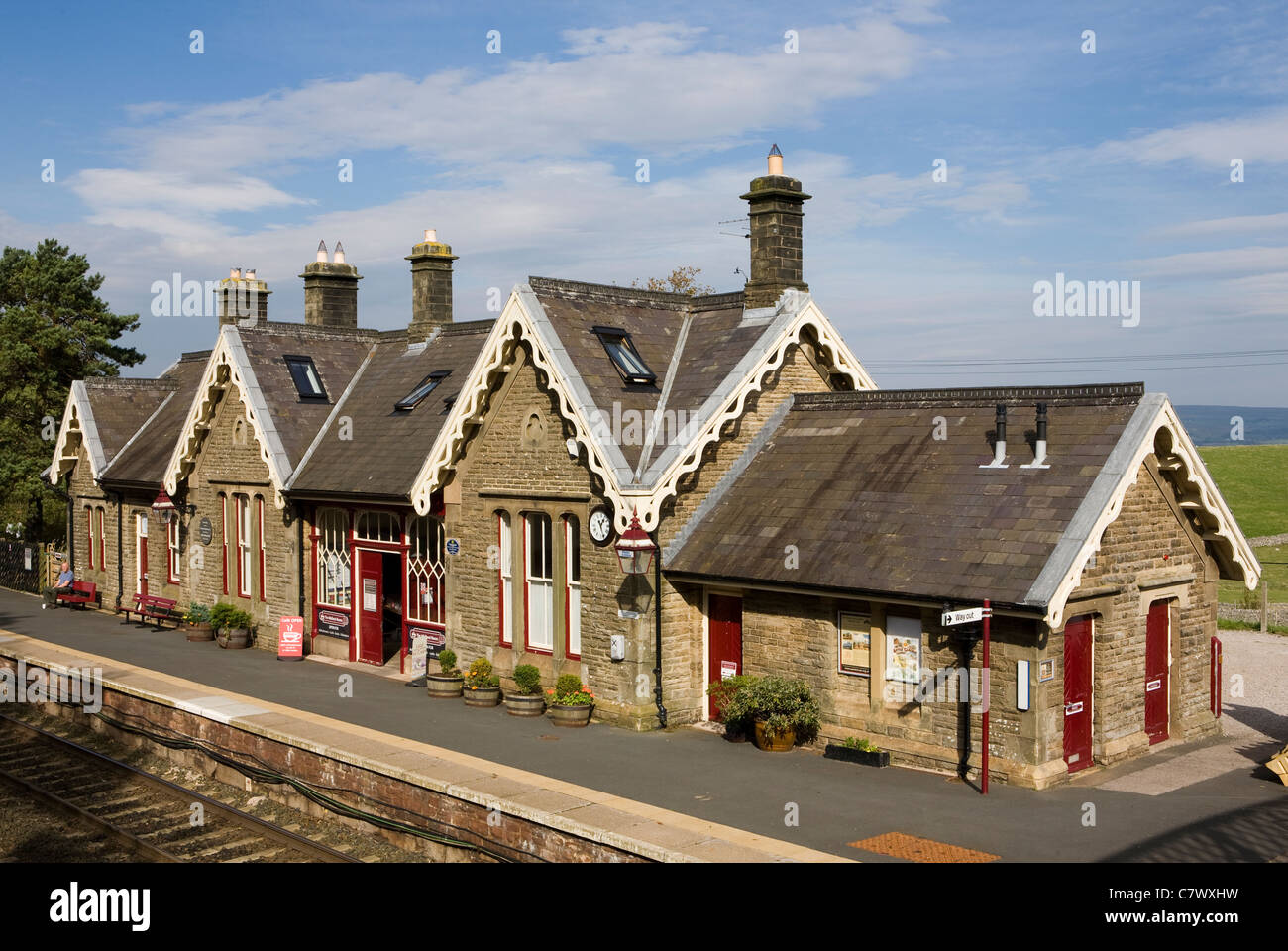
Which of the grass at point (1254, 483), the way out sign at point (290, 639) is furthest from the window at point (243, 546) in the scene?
the grass at point (1254, 483)

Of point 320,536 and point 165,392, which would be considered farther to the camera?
point 165,392

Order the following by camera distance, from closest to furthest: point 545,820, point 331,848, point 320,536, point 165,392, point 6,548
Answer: point 545,820
point 331,848
point 320,536
point 165,392
point 6,548

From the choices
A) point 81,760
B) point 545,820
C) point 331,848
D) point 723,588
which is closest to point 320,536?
point 81,760

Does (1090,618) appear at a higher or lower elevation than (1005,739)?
higher

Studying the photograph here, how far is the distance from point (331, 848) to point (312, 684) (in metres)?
8.69

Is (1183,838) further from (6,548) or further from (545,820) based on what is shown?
(6,548)

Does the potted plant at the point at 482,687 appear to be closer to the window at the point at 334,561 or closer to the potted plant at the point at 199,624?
the window at the point at 334,561

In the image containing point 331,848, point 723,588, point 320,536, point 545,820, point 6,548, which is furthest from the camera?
point 6,548

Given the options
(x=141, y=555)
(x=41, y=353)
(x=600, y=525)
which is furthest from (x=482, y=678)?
(x=41, y=353)

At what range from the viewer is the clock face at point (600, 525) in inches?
734

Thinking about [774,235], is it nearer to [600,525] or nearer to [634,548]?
[600,525]

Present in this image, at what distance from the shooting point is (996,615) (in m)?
14.8

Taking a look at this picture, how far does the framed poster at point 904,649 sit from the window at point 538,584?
20.4 ft

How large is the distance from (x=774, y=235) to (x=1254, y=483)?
52737 mm
